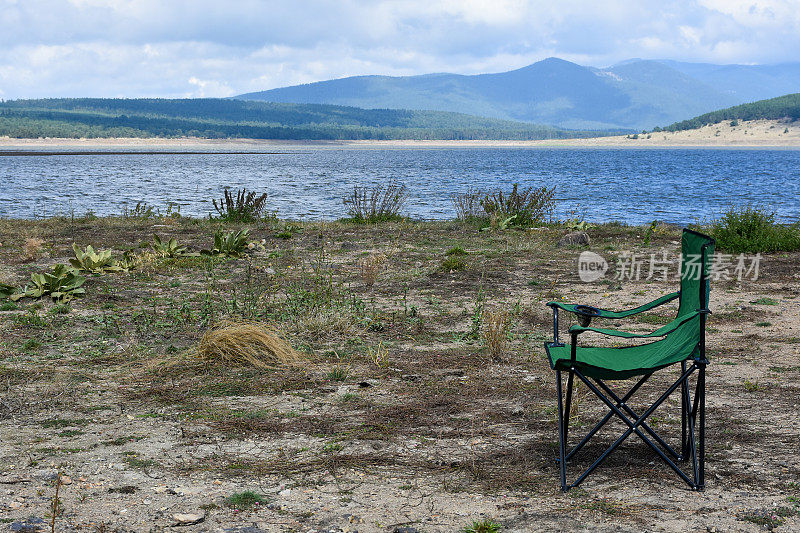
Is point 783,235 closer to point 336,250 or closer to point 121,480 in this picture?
point 336,250

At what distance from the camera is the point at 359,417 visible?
468cm

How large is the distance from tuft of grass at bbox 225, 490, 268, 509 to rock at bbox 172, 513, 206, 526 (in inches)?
6.6

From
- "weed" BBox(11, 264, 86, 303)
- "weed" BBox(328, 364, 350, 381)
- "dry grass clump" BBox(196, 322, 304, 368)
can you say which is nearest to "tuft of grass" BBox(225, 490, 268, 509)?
"weed" BBox(328, 364, 350, 381)

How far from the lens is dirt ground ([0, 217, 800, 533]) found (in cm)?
336

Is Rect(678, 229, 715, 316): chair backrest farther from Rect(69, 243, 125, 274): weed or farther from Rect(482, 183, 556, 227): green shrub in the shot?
Rect(482, 183, 556, 227): green shrub

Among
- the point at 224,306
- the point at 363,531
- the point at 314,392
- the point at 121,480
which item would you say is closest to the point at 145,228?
the point at 224,306

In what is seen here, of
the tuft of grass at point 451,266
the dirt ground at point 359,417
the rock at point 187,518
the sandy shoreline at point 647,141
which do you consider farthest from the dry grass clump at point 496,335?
the sandy shoreline at point 647,141

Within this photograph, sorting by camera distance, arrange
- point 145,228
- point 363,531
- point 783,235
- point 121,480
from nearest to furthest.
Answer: point 363,531, point 121,480, point 783,235, point 145,228

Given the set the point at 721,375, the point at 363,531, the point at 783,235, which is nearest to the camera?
the point at 363,531

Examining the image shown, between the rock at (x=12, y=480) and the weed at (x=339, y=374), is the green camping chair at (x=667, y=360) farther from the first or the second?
the rock at (x=12, y=480)

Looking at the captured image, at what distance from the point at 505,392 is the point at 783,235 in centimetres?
871

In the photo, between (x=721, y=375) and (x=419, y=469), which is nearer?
(x=419, y=469)

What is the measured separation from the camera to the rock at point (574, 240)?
12.8 m

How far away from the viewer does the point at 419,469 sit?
385cm
